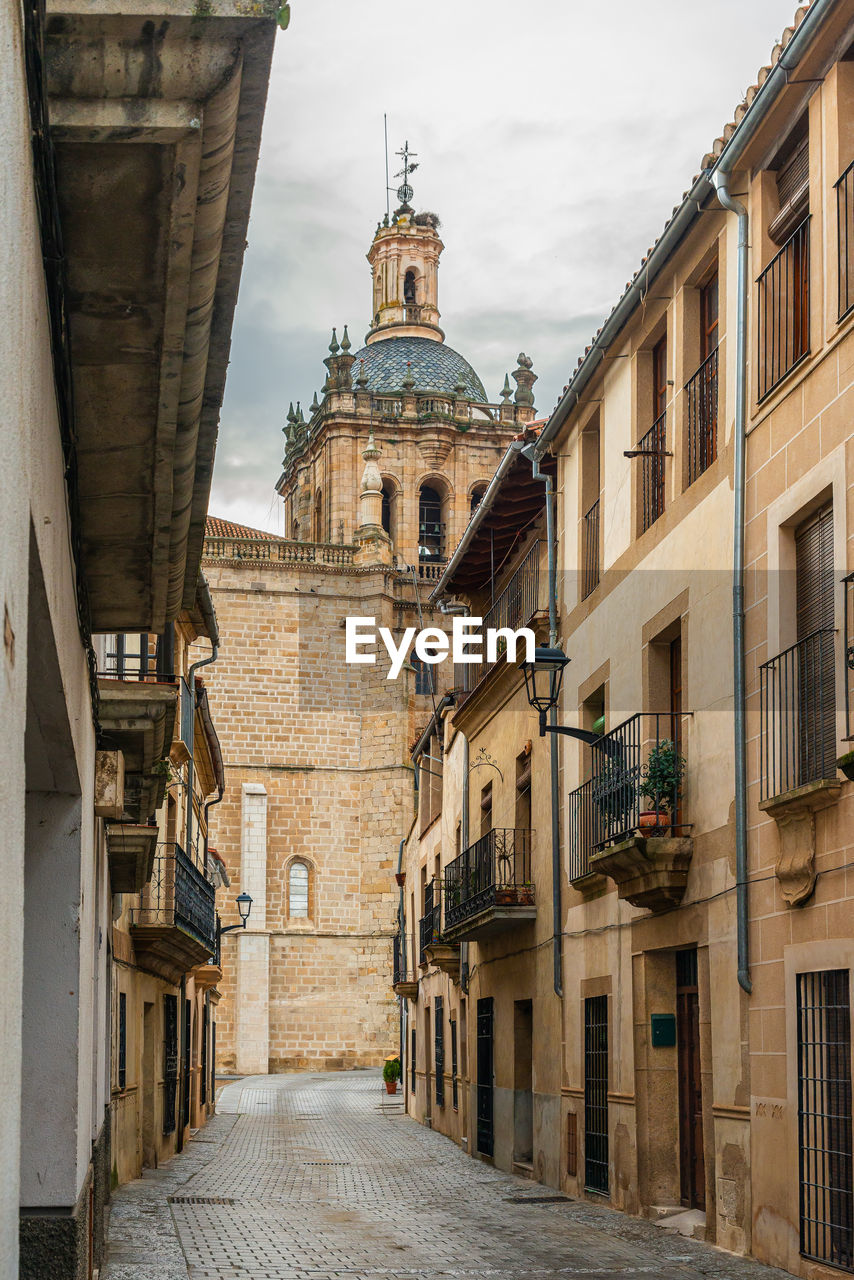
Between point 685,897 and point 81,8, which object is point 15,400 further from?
point 685,897

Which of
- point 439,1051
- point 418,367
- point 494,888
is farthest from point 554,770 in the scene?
point 418,367

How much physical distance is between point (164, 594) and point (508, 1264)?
555cm

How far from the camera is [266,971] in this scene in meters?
49.4

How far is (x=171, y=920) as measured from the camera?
19375mm

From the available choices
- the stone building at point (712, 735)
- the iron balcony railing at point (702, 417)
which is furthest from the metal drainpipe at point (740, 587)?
the iron balcony railing at point (702, 417)

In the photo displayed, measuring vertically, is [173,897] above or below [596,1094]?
above

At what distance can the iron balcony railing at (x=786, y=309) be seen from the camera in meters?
10.7

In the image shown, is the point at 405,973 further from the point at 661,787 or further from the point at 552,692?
the point at 661,787

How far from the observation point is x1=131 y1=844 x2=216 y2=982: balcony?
62.3 ft

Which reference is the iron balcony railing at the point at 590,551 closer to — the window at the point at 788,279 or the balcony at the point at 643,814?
the balcony at the point at 643,814

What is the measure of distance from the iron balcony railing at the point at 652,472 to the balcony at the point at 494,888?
5324mm

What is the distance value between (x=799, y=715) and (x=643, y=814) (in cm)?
266

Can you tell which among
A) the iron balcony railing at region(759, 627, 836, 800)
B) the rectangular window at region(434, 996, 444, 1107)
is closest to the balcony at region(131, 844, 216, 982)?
the rectangular window at region(434, 996, 444, 1107)

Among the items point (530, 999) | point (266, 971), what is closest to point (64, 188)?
point (530, 999)
